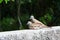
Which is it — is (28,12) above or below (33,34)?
below

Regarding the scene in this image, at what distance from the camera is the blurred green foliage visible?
21.9 ft

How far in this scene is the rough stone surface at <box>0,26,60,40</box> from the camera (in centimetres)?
254

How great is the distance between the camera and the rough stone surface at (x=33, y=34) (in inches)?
99.8

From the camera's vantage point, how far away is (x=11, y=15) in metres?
7.09

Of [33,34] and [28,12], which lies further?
[28,12]

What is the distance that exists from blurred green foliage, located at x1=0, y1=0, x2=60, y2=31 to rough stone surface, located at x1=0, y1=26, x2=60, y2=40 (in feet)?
12.1

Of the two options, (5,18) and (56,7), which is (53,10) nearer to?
(56,7)

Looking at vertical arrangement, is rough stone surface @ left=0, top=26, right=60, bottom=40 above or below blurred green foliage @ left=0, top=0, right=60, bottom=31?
above

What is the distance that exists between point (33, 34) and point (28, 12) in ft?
14.9

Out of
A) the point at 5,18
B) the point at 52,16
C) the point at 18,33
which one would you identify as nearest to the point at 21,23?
the point at 5,18

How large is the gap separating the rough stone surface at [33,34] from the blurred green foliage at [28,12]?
3678mm

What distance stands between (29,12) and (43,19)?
0.61 meters

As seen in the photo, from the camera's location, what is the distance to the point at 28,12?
23.7 feet

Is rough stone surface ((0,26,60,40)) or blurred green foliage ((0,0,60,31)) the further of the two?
blurred green foliage ((0,0,60,31))
